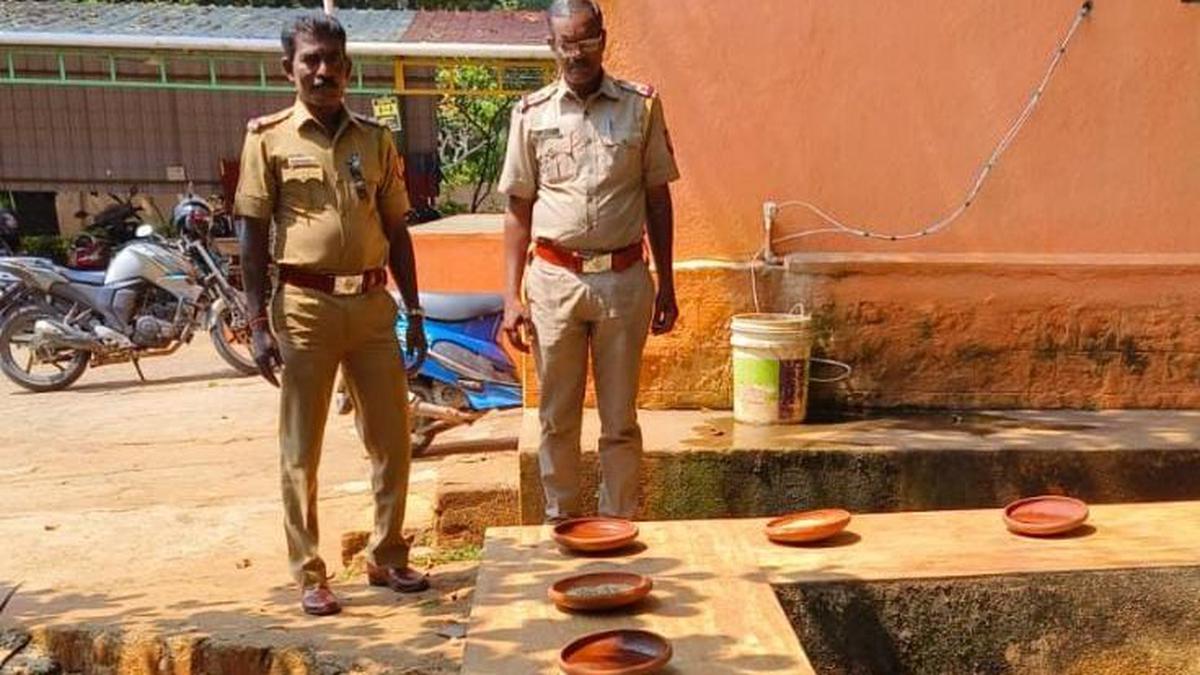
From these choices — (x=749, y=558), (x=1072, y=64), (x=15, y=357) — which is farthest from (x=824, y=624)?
(x=15, y=357)

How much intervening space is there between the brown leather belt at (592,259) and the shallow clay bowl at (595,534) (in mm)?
1086

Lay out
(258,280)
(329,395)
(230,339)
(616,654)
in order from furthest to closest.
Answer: (230,339), (329,395), (258,280), (616,654)

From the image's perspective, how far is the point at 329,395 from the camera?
3.54m

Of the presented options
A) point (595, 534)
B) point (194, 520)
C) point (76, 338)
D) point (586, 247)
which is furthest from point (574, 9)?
point (76, 338)

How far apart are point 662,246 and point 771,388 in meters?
1.01

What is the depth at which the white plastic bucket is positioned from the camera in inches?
179

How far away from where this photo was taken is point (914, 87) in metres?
4.76

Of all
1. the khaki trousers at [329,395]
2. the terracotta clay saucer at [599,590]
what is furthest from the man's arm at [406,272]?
the terracotta clay saucer at [599,590]

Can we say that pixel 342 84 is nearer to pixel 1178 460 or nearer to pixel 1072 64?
pixel 1072 64

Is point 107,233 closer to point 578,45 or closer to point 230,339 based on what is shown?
point 230,339

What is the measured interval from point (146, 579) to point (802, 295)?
9.75ft

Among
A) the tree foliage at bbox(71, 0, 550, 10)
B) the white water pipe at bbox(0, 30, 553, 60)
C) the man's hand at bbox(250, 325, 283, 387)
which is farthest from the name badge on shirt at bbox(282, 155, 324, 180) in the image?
the tree foliage at bbox(71, 0, 550, 10)

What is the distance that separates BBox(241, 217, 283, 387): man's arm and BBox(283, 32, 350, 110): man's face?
43 cm

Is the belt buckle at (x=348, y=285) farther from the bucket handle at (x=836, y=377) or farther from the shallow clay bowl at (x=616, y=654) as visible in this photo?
the bucket handle at (x=836, y=377)
